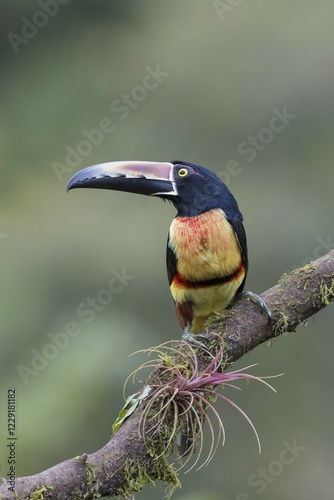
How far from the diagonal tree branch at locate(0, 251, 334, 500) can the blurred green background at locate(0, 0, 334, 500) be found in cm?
339

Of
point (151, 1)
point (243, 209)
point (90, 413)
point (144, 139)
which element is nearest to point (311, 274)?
point (90, 413)

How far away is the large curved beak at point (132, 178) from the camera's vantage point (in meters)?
3.84

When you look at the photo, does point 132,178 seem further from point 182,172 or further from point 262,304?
point 262,304

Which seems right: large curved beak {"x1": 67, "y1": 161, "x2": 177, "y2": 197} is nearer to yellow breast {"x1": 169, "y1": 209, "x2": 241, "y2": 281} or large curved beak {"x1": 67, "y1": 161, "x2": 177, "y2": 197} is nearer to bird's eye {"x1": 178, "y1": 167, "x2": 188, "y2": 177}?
bird's eye {"x1": 178, "y1": 167, "x2": 188, "y2": 177}

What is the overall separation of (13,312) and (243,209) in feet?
9.11

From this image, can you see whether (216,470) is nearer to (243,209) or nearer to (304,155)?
(243,209)

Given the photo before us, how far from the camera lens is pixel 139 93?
11.3 m

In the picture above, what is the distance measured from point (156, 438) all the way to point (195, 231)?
1.22 metres

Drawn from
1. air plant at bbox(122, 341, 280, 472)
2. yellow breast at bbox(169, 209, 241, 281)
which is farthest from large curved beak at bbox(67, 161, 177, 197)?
air plant at bbox(122, 341, 280, 472)

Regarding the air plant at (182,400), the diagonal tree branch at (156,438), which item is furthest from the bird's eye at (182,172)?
the air plant at (182,400)

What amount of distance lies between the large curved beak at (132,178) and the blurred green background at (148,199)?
3.07 metres

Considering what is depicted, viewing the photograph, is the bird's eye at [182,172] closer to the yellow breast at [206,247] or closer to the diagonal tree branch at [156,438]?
the yellow breast at [206,247]

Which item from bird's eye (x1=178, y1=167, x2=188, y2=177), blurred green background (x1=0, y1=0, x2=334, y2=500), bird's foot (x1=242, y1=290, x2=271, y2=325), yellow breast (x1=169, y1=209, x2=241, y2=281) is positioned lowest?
bird's foot (x1=242, y1=290, x2=271, y2=325)

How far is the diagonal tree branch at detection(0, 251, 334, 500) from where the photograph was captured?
98.5 inches
